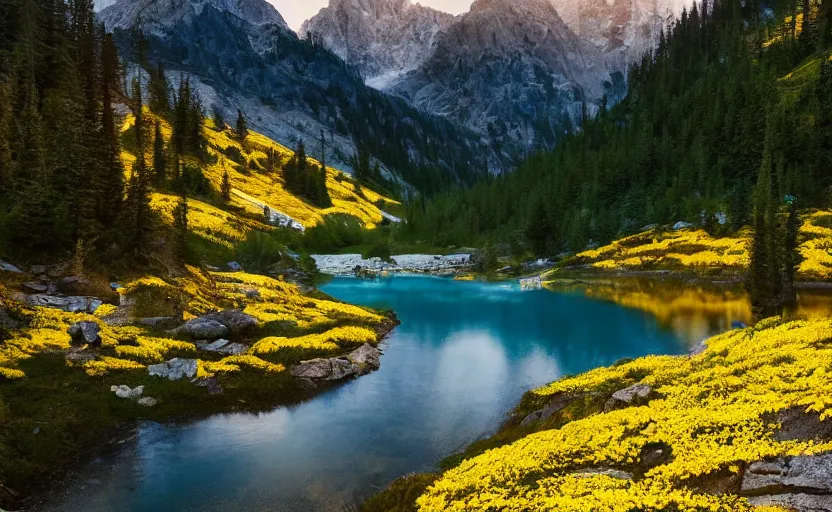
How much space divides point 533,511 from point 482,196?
16892 cm

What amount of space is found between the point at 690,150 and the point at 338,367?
128102 mm

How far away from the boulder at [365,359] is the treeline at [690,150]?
274ft

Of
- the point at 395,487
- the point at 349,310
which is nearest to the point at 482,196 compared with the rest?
the point at 349,310

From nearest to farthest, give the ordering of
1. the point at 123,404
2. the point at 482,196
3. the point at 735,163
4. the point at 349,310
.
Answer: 1. the point at 123,404
2. the point at 349,310
3. the point at 735,163
4. the point at 482,196

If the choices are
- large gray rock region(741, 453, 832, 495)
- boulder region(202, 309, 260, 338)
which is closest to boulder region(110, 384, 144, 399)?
boulder region(202, 309, 260, 338)

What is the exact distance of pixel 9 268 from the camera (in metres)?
38.0

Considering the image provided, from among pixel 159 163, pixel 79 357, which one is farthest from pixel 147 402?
pixel 159 163

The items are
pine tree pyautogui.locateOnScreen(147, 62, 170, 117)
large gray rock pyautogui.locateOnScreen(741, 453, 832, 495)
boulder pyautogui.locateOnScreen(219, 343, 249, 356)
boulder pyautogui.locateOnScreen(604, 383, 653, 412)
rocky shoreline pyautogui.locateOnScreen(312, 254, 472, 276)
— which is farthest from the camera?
pine tree pyautogui.locateOnScreen(147, 62, 170, 117)

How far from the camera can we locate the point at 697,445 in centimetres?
1599

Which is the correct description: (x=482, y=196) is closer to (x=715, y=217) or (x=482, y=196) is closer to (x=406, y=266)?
(x=406, y=266)

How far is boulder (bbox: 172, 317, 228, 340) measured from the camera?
39.6 metres

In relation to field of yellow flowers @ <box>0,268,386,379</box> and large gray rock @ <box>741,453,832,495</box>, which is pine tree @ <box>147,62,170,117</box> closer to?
field of yellow flowers @ <box>0,268,386,379</box>

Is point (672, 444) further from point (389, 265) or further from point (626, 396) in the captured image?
point (389, 265)

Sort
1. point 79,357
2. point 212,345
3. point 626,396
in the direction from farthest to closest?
point 212,345 < point 79,357 < point 626,396
